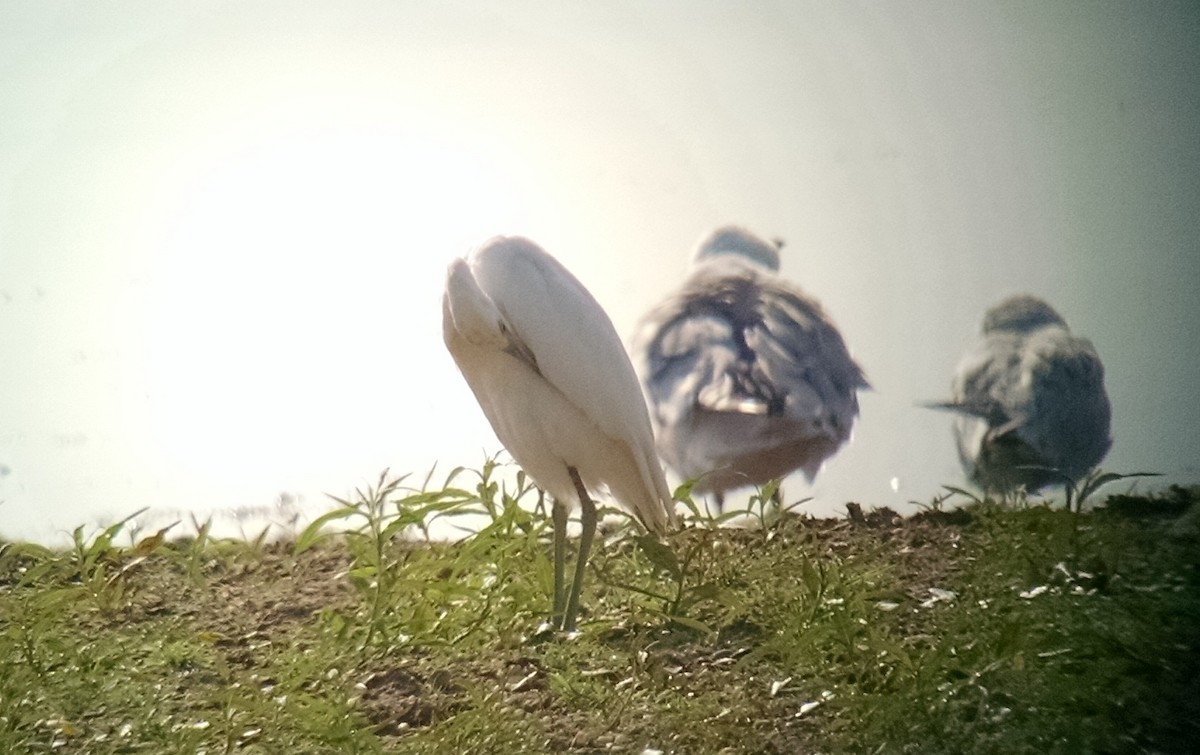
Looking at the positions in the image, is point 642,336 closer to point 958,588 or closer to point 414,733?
point 958,588

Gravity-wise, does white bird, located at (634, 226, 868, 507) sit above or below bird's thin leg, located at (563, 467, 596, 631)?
above

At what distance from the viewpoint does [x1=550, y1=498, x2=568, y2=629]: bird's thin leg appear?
65.0 inches

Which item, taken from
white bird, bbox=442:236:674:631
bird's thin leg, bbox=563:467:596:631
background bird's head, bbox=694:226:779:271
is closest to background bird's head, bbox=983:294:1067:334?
background bird's head, bbox=694:226:779:271

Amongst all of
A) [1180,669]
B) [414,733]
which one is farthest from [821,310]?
[414,733]

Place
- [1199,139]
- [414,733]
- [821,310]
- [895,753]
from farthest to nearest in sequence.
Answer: [821,310] → [1199,139] → [414,733] → [895,753]

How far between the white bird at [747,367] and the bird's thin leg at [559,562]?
304 mm

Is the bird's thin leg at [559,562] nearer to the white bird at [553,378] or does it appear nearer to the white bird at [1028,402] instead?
the white bird at [553,378]

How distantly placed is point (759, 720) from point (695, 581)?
454 millimetres

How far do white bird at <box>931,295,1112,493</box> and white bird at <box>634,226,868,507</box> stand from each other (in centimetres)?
24

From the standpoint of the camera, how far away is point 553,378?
1.70 m

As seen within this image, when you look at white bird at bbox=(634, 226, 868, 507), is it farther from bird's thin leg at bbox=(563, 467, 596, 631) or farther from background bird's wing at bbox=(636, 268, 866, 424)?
bird's thin leg at bbox=(563, 467, 596, 631)

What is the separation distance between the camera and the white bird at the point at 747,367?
197 centimetres

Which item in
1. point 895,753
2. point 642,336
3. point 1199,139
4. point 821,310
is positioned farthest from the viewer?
point 642,336

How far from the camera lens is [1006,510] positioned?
1871mm
